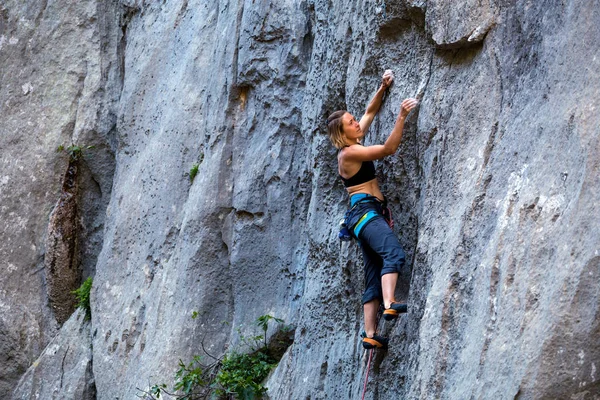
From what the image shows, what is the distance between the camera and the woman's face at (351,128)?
6.47 m

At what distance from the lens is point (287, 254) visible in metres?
8.22

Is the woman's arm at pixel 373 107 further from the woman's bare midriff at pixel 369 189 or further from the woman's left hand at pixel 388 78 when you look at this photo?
the woman's bare midriff at pixel 369 189

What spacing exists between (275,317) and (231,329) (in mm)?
623

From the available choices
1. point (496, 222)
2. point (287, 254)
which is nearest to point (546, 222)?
point (496, 222)

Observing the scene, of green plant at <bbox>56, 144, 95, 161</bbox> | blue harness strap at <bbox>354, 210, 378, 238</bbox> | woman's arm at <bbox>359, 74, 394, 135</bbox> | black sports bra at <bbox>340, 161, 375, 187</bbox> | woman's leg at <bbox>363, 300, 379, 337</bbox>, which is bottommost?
woman's leg at <bbox>363, 300, 379, 337</bbox>

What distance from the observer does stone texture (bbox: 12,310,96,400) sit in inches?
399

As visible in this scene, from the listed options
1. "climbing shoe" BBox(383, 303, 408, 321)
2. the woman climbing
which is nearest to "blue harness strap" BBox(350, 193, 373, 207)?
the woman climbing

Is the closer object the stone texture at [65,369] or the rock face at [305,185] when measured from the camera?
the rock face at [305,185]

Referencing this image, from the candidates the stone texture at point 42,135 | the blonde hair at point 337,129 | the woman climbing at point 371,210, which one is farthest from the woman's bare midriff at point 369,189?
the stone texture at point 42,135

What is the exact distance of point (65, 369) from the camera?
412 inches

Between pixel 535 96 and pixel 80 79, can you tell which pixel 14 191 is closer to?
pixel 80 79

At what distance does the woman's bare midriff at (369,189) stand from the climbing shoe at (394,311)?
1.02 metres

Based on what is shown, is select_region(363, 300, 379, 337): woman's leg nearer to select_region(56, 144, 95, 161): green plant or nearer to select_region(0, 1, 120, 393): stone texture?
select_region(0, 1, 120, 393): stone texture

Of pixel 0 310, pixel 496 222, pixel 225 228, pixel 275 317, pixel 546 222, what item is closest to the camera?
pixel 546 222
